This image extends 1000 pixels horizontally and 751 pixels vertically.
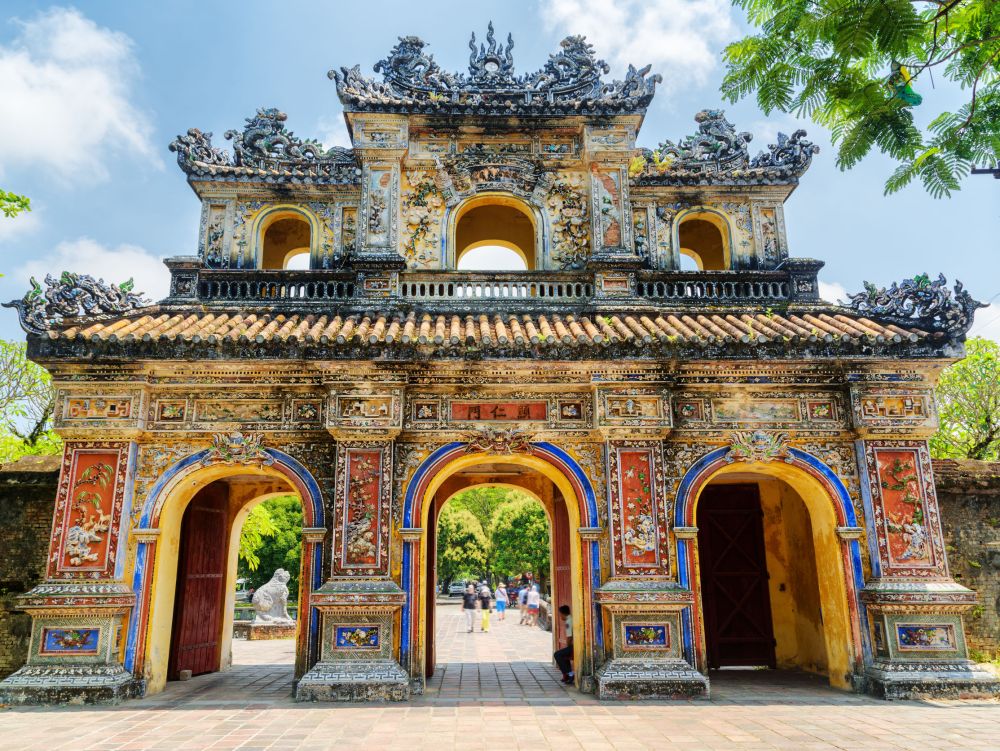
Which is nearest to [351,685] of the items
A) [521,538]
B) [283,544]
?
[521,538]

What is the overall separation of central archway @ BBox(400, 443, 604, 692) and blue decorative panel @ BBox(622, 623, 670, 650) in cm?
37

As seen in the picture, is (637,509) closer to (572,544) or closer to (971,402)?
(572,544)

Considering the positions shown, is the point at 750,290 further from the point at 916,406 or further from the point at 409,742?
the point at 409,742

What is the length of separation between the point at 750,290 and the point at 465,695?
7.90m

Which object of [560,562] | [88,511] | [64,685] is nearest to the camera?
[64,685]

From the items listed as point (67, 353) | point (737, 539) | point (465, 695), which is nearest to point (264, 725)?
point (465, 695)

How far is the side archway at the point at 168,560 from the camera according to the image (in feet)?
30.1

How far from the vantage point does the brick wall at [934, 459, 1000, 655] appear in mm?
10516

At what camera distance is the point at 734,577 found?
12211 millimetres

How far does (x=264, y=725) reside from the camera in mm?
7480

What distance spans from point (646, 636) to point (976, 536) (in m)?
5.76

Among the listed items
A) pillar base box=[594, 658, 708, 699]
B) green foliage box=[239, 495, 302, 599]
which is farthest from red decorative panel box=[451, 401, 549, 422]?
green foliage box=[239, 495, 302, 599]

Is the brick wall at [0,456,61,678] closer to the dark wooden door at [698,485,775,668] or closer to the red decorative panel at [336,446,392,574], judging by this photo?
the red decorative panel at [336,446,392,574]

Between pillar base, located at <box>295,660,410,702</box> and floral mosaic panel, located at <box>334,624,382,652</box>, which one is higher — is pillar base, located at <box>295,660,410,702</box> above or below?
below
